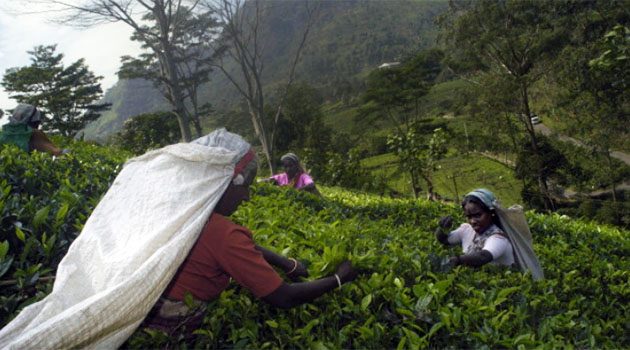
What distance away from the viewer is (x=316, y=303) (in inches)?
78.2

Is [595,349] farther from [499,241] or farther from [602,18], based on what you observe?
[602,18]

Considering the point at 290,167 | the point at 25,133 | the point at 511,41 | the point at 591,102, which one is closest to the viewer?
the point at 25,133

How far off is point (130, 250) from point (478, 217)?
274 cm

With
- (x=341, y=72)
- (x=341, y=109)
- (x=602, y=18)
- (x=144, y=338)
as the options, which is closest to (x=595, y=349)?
(x=144, y=338)

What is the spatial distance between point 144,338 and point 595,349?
2.02 meters

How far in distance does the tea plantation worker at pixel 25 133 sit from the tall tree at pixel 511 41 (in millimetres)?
25174

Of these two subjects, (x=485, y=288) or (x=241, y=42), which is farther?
(x=241, y=42)

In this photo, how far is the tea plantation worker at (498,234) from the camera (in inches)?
123

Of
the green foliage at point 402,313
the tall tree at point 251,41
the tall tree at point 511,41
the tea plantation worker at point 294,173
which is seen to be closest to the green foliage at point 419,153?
the tall tree at point 251,41

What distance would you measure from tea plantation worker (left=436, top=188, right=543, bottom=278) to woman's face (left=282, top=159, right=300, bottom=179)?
11.1ft

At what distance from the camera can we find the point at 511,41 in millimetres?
26141

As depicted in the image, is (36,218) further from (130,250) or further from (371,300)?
(371,300)

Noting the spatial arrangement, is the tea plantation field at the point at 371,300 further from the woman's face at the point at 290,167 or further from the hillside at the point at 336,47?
the hillside at the point at 336,47

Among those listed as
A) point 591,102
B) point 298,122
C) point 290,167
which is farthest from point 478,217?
point 298,122
